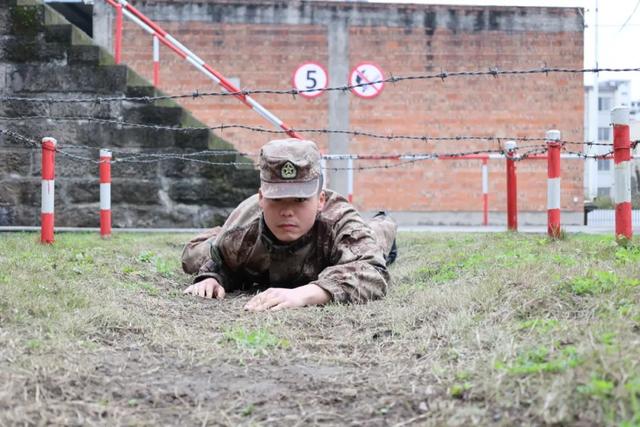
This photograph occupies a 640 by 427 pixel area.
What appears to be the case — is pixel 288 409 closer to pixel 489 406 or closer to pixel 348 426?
pixel 348 426

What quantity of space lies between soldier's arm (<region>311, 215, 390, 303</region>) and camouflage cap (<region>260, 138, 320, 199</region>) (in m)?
0.39

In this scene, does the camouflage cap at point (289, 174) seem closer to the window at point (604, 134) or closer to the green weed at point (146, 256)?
the green weed at point (146, 256)

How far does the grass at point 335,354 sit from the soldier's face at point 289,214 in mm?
448

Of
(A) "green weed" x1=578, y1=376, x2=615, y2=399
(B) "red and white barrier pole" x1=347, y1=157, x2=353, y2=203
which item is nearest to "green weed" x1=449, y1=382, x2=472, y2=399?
(A) "green weed" x1=578, y1=376, x2=615, y2=399

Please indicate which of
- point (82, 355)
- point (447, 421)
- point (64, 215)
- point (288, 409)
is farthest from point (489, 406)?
point (64, 215)

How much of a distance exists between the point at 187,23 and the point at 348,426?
15178mm

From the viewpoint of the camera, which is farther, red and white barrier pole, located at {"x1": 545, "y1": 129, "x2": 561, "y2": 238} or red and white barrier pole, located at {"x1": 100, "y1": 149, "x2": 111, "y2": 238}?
red and white barrier pole, located at {"x1": 100, "y1": 149, "x2": 111, "y2": 238}

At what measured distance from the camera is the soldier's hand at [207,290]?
4203 millimetres

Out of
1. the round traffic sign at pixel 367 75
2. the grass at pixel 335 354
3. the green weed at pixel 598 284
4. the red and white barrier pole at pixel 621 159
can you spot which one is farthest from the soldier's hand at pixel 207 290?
the round traffic sign at pixel 367 75

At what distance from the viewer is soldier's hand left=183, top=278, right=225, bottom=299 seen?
165 inches

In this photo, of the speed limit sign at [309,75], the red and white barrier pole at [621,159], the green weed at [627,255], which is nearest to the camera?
the green weed at [627,255]

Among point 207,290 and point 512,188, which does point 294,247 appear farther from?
point 512,188

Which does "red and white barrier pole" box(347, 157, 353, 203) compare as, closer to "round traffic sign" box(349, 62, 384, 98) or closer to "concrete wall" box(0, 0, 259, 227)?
"round traffic sign" box(349, 62, 384, 98)

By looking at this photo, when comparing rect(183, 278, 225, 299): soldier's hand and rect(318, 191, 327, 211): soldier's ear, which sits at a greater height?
rect(318, 191, 327, 211): soldier's ear
